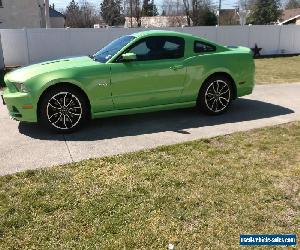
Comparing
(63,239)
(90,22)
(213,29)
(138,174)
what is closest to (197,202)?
(138,174)

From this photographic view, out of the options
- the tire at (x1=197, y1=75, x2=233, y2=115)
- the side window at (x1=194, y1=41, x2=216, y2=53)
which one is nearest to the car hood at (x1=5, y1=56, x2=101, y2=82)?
the side window at (x1=194, y1=41, x2=216, y2=53)

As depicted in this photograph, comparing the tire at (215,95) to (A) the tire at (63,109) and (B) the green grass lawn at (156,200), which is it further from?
(A) the tire at (63,109)

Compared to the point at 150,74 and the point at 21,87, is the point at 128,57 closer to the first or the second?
the point at 150,74

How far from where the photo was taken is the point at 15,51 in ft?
52.8

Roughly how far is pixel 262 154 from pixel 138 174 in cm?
178

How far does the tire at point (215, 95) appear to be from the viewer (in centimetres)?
708

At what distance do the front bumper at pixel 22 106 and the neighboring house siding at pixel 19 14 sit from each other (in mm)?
24954

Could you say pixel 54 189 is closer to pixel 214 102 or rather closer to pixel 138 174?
pixel 138 174

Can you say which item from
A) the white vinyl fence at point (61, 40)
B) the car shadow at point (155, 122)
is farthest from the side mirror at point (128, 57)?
the white vinyl fence at point (61, 40)

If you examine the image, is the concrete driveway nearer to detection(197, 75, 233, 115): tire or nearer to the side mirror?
detection(197, 75, 233, 115): tire

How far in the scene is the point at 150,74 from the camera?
6465 mm

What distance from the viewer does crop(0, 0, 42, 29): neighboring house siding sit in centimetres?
2873

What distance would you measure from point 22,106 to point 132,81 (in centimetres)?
176

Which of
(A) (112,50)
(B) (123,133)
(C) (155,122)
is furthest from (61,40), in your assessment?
(B) (123,133)
